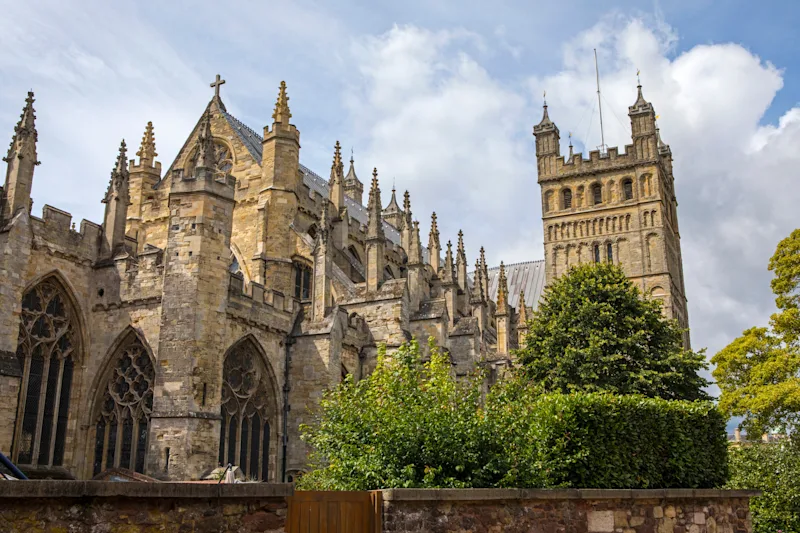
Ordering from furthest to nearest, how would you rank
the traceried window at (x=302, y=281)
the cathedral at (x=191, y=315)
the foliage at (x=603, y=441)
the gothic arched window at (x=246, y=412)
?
the traceried window at (x=302, y=281), the gothic arched window at (x=246, y=412), the cathedral at (x=191, y=315), the foliage at (x=603, y=441)

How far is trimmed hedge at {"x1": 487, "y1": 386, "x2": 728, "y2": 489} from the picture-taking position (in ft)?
42.6

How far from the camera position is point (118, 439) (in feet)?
63.1

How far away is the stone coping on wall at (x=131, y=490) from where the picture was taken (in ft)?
19.3

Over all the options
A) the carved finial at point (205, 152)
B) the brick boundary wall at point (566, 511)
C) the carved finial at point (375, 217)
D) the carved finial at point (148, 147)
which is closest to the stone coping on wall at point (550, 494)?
the brick boundary wall at point (566, 511)

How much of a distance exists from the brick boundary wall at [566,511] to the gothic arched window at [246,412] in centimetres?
1121

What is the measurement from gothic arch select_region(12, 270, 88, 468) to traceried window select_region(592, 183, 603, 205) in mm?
42223

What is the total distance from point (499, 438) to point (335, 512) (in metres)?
4.14

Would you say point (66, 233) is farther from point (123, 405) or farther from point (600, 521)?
point (600, 521)

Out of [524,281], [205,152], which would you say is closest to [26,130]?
[205,152]

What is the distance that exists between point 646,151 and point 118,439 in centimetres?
4410

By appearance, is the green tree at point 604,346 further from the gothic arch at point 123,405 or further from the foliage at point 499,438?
the gothic arch at point 123,405

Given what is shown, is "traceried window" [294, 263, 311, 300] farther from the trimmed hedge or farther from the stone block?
the stone block

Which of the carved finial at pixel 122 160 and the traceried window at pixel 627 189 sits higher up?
the traceried window at pixel 627 189

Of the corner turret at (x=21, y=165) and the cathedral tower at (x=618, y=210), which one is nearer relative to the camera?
the corner turret at (x=21, y=165)
